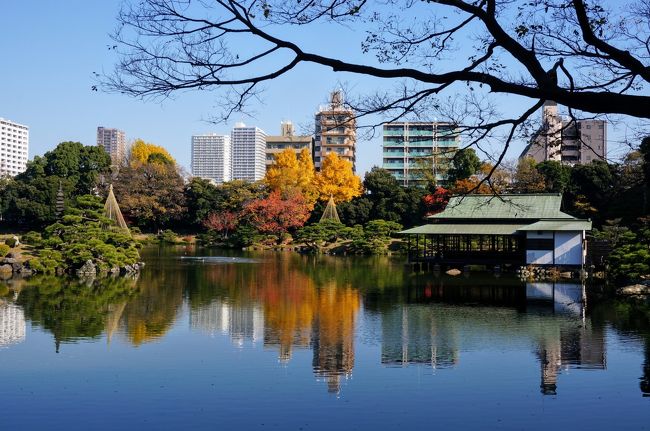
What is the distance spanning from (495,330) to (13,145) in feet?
398

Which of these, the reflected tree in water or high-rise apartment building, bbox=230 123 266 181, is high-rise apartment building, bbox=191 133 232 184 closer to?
high-rise apartment building, bbox=230 123 266 181

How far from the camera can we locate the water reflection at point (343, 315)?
1128cm

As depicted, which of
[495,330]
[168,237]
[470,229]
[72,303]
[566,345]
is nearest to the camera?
[566,345]

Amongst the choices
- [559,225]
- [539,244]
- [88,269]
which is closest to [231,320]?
[88,269]

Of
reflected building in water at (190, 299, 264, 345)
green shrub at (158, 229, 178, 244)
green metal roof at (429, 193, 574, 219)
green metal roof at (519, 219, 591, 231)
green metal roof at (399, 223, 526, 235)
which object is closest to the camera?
reflected building in water at (190, 299, 264, 345)

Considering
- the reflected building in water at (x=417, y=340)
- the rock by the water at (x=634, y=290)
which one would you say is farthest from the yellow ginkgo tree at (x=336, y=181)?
the reflected building in water at (x=417, y=340)

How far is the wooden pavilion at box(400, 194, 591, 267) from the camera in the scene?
24797 mm

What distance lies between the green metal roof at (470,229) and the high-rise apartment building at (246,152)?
96.7m

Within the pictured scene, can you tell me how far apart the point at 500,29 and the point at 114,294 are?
52.6 ft

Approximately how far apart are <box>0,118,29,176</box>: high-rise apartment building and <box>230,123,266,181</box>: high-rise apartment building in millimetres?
36464

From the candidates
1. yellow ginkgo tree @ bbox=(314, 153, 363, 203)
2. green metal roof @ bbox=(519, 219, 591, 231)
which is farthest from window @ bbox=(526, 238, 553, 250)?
yellow ginkgo tree @ bbox=(314, 153, 363, 203)

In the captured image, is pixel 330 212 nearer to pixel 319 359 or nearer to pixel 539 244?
pixel 539 244

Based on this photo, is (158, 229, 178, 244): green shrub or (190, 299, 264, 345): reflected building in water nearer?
(190, 299, 264, 345): reflected building in water

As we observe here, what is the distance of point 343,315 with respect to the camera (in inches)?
599
